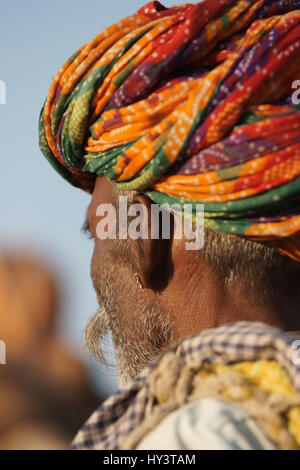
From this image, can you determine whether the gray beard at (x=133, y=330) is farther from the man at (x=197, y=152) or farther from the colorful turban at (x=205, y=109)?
the colorful turban at (x=205, y=109)

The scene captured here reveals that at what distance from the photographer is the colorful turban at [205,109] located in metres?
2.65

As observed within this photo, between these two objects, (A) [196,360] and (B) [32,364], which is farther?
(A) [196,360]

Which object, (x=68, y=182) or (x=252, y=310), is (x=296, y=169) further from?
(x=68, y=182)

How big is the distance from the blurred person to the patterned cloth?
1.57ft

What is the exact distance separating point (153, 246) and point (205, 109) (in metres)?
0.49

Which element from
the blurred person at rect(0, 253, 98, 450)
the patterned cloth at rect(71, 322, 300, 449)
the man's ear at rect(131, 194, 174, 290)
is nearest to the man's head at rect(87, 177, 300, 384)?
the man's ear at rect(131, 194, 174, 290)

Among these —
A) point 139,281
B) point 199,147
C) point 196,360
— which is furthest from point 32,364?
point 139,281

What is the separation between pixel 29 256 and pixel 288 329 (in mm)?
1440

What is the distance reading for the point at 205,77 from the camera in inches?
108

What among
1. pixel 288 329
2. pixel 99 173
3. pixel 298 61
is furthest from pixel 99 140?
pixel 288 329

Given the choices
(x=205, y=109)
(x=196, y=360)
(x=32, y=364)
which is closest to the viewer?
(x=32, y=364)

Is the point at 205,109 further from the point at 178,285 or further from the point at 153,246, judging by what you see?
the point at 178,285

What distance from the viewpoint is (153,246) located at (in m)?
2.87
